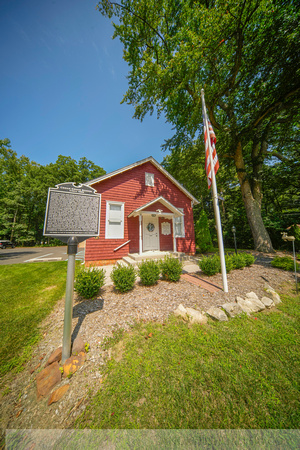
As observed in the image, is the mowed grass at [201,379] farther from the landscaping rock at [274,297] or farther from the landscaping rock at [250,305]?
the landscaping rock at [274,297]

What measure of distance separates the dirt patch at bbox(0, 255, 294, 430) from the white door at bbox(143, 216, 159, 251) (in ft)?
14.8

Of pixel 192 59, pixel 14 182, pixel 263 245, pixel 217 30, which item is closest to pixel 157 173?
pixel 192 59

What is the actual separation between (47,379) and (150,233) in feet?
26.8

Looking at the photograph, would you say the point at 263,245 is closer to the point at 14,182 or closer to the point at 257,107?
the point at 257,107

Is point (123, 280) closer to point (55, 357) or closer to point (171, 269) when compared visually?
point (171, 269)

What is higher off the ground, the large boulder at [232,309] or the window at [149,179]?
the window at [149,179]

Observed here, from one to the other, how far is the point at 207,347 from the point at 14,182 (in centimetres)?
4050

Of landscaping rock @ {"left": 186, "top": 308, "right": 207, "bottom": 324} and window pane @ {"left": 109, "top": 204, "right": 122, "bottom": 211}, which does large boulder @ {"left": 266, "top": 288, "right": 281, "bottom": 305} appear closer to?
landscaping rock @ {"left": 186, "top": 308, "right": 207, "bottom": 324}

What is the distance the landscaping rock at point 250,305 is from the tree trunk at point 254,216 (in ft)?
27.6

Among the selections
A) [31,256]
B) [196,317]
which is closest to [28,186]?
[31,256]

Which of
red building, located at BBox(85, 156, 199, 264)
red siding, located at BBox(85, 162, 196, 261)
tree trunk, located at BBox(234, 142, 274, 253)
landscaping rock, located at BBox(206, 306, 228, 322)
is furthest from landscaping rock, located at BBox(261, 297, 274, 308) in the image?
tree trunk, located at BBox(234, 142, 274, 253)

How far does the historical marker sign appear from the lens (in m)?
2.41

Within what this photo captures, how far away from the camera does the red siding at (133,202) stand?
837 centimetres

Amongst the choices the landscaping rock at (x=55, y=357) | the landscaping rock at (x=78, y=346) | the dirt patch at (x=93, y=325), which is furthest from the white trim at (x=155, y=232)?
the landscaping rock at (x=55, y=357)
